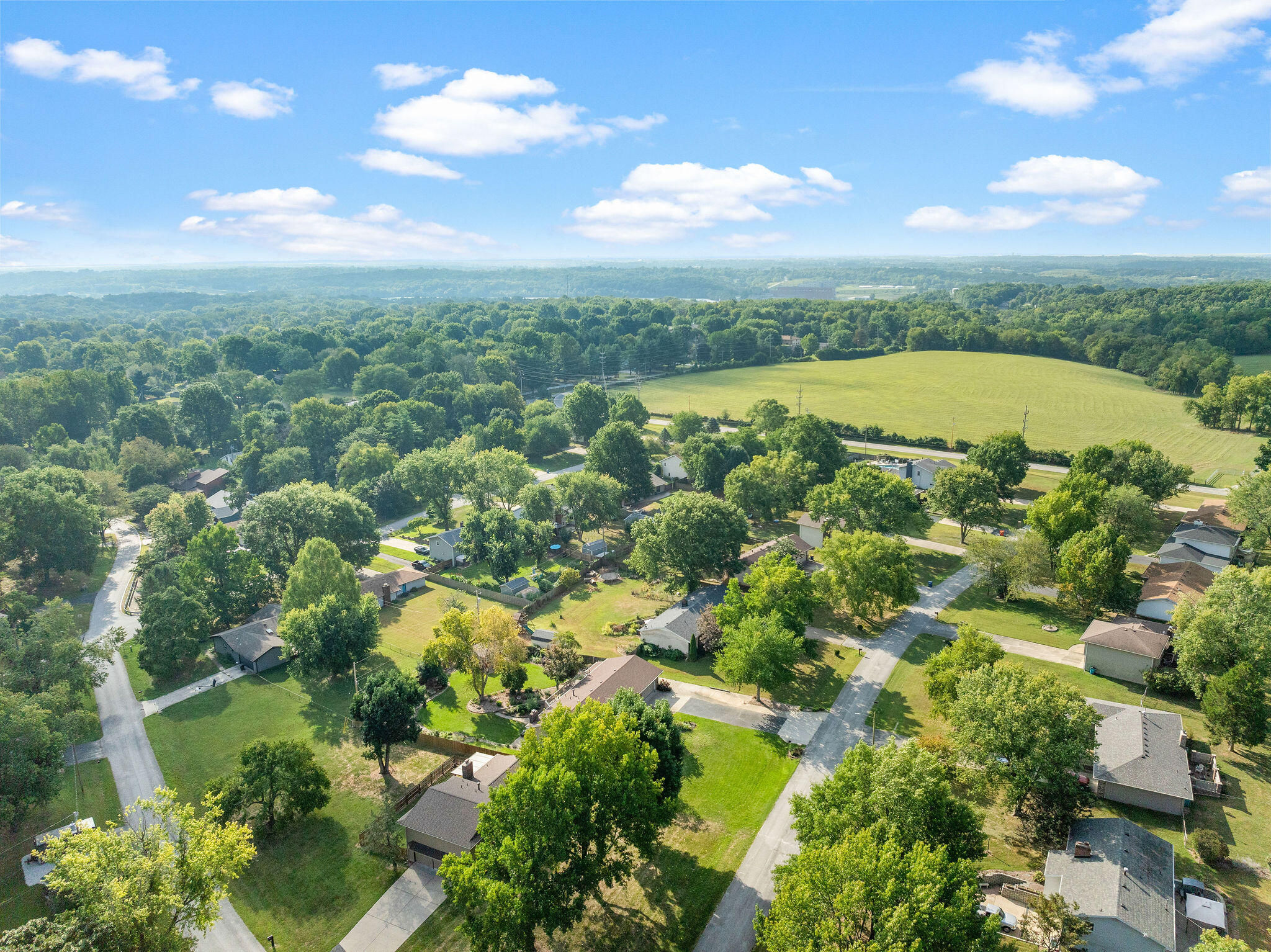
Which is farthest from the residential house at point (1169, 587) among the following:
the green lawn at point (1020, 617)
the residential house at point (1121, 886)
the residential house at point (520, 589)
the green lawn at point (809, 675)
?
the residential house at point (520, 589)

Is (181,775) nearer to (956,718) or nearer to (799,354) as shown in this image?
(956,718)

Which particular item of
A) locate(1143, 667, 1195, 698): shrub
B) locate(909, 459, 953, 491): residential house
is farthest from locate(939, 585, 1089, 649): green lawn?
locate(909, 459, 953, 491): residential house

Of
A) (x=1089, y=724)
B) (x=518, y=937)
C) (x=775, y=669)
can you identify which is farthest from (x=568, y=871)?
(x=1089, y=724)

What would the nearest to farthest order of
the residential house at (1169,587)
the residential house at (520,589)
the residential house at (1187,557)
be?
the residential house at (1169,587) → the residential house at (1187,557) → the residential house at (520,589)

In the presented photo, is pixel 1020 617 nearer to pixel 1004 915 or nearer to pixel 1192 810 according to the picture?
pixel 1192 810

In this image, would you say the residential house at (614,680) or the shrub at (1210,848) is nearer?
the shrub at (1210,848)

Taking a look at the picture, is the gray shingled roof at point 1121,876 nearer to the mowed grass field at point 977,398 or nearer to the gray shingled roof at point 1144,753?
the gray shingled roof at point 1144,753

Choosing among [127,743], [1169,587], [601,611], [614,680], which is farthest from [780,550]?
[127,743]

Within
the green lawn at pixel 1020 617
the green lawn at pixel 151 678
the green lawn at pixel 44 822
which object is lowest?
the green lawn at pixel 151 678
